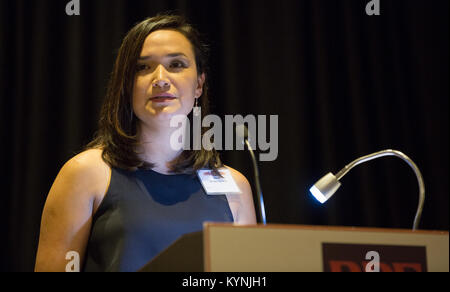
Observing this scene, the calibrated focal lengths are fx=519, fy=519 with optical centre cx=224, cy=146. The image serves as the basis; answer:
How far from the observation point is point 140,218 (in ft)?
5.25

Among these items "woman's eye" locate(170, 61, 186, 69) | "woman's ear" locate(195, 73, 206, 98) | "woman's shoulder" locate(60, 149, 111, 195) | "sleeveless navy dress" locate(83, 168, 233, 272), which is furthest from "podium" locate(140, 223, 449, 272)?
"woman's ear" locate(195, 73, 206, 98)

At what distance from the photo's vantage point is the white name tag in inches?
72.6

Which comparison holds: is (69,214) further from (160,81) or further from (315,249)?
(315,249)

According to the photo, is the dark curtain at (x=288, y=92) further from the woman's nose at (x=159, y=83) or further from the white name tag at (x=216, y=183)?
the woman's nose at (x=159, y=83)

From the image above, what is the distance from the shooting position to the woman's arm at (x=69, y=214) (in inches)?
61.0

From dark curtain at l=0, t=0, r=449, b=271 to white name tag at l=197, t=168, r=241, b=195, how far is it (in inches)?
29.8

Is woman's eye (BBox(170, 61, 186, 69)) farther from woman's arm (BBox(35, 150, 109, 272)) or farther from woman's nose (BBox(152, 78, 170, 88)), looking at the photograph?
woman's arm (BBox(35, 150, 109, 272))

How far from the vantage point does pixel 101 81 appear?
2.57 metres

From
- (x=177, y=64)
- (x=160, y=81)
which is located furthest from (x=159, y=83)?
(x=177, y=64)

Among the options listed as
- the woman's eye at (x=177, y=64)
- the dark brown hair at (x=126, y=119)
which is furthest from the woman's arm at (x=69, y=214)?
the woman's eye at (x=177, y=64)

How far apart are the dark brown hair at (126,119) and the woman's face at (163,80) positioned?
0.03 m

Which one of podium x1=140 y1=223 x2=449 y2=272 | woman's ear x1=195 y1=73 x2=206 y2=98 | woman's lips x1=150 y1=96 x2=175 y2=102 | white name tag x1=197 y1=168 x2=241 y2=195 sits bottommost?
podium x1=140 y1=223 x2=449 y2=272
